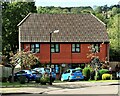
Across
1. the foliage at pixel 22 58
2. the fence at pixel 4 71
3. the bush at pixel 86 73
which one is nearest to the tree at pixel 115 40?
the bush at pixel 86 73

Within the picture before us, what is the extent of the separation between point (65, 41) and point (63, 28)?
5.57 feet

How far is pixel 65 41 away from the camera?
4184 centimetres

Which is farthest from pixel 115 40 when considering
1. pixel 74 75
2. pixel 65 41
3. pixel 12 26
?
pixel 74 75

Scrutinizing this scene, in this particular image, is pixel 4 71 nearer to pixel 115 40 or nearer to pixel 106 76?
pixel 106 76

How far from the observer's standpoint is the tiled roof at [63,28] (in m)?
41.9

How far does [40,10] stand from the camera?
59.5m

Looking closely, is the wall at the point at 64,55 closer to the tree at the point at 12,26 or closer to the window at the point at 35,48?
the window at the point at 35,48

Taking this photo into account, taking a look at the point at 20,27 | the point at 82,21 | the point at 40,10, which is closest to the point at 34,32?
the point at 20,27

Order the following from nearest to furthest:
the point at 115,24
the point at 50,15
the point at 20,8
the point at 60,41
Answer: the point at 60,41
the point at 50,15
the point at 20,8
the point at 115,24

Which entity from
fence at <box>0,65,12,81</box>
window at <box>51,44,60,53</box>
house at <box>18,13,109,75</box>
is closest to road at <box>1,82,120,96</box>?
fence at <box>0,65,12,81</box>

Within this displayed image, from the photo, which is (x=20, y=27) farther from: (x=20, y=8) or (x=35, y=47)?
(x=20, y=8)

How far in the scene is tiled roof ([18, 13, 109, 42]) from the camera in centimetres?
4191

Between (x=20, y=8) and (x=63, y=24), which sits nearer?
(x=63, y=24)

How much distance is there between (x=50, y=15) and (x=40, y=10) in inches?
600
